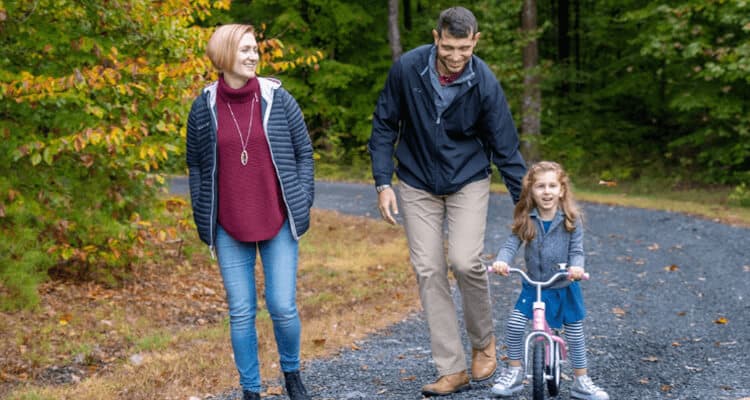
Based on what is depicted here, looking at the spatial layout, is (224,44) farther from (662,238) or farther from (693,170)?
(693,170)

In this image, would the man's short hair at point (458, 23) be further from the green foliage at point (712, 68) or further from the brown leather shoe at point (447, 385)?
the green foliage at point (712, 68)

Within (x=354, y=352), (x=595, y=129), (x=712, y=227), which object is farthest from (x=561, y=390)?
(x=595, y=129)

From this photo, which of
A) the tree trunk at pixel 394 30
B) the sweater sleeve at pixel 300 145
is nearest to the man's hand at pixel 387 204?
the sweater sleeve at pixel 300 145

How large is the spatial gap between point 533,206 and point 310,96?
77.1 feet

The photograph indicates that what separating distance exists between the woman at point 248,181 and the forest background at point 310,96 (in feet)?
7.96

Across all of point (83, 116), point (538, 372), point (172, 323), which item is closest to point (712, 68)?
point (172, 323)

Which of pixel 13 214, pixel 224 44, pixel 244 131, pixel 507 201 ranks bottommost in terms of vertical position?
pixel 507 201

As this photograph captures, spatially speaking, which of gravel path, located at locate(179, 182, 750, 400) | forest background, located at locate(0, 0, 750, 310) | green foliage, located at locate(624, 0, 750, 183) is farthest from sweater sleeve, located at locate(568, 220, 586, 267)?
green foliage, located at locate(624, 0, 750, 183)

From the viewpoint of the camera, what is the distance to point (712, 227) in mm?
13070

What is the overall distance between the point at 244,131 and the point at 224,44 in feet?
1.53

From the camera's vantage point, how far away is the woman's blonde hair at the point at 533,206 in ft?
15.0

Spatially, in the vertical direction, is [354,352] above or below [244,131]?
below

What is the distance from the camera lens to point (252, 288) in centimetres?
450

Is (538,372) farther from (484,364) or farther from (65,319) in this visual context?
(65,319)
